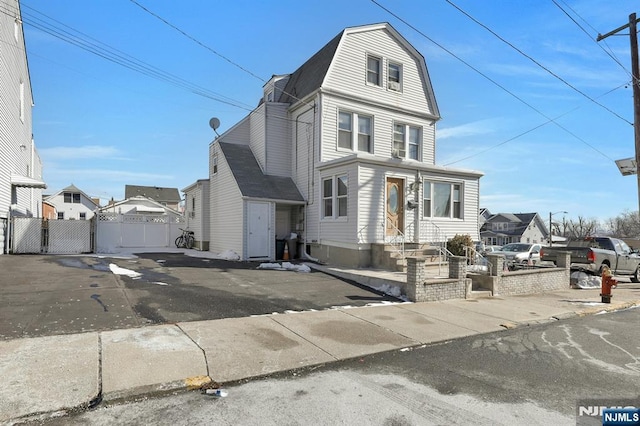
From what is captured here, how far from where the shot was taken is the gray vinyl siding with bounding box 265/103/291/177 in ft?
58.1

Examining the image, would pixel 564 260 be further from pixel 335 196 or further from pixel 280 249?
pixel 280 249

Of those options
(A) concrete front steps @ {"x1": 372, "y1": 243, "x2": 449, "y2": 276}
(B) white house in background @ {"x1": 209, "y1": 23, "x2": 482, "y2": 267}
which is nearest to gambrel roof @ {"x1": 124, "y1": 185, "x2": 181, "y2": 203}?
(B) white house in background @ {"x1": 209, "y1": 23, "x2": 482, "y2": 267}

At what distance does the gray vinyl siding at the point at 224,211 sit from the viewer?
1593 cm

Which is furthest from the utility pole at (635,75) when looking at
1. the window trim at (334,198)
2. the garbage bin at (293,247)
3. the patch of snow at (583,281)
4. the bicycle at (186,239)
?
the bicycle at (186,239)

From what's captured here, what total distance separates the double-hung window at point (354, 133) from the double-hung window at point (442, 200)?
11.5 feet

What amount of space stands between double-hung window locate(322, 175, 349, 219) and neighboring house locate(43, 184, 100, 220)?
44.3m

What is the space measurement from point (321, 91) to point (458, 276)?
948cm

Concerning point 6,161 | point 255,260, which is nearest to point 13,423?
point 255,260

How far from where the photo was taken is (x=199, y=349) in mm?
5285

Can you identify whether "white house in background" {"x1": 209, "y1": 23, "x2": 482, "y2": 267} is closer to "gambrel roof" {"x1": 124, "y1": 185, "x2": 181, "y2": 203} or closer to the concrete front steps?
the concrete front steps

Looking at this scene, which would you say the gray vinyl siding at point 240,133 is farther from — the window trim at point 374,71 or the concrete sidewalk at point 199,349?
the concrete sidewalk at point 199,349

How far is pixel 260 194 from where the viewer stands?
15711mm

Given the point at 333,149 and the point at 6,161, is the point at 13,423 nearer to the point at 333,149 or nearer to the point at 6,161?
the point at 333,149

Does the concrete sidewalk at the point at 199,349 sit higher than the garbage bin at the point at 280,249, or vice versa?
the garbage bin at the point at 280,249
